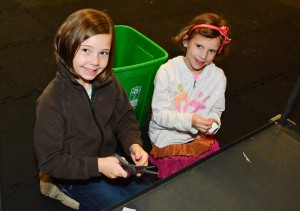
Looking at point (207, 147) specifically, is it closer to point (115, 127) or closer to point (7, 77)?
point (115, 127)

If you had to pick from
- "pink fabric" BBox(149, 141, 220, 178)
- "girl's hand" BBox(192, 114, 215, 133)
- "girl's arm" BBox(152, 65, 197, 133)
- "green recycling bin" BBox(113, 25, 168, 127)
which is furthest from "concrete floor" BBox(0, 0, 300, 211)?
"girl's hand" BBox(192, 114, 215, 133)

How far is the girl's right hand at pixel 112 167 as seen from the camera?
1040 millimetres

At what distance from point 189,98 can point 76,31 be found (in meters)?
0.66

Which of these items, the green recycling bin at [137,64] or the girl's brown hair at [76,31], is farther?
the green recycling bin at [137,64]

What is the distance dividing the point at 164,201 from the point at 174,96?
642 millimetres

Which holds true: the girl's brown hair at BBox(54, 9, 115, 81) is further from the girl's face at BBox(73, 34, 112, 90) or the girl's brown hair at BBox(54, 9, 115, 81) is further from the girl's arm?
the girl's arm

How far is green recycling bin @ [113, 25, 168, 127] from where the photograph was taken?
61.7 inches

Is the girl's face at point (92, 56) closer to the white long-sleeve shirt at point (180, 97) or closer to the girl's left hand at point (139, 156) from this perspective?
the girl's left hand at point (139, 156)

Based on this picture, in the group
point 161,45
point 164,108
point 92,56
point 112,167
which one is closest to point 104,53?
point 92,56

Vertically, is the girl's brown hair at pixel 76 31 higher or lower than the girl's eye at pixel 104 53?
higher

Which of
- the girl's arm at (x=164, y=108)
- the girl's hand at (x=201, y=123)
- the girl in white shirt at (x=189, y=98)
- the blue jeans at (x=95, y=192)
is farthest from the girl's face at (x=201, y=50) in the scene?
the blue jeans at (x=95, y=192)

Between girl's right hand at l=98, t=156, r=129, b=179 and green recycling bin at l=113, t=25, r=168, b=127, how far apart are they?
1.69 ft

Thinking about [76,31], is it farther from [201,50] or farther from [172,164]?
[172,164]

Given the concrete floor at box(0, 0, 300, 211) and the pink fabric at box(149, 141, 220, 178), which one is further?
the concrete floor at box(0, 0, 300, 211)
